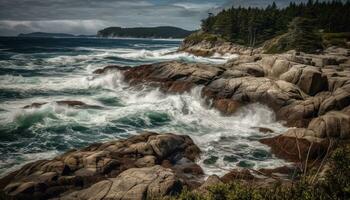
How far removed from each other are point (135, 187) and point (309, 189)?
7.89 m

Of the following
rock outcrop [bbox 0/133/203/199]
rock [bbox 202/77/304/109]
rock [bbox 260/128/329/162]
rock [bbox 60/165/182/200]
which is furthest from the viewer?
rock [bbox 202/77/304/109]

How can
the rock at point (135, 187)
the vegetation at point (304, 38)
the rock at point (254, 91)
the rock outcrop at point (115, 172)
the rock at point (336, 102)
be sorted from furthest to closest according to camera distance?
1. the vegetation at point (304, 38)
2. the rock at point (254, 91)
3. the rock at point (336, 102)
4. the rock outcrop at point (115, 172)
5. the rock at point (135, 187)

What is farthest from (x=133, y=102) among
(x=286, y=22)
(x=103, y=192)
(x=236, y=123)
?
(x=286, y=22)

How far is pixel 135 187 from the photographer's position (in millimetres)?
14344

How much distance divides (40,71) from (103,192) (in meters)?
48.3

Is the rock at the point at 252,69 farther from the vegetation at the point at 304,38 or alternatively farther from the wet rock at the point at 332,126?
the vegetation at the point at 304,38

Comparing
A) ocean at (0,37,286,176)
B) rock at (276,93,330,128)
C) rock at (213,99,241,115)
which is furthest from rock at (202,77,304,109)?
ocean at (0,37,286,176)

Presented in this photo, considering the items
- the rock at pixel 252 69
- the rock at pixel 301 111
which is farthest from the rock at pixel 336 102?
the rock at pixel 252 69

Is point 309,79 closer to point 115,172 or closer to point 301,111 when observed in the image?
point 301,111

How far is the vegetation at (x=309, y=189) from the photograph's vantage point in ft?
30.8

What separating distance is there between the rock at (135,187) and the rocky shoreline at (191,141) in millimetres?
46

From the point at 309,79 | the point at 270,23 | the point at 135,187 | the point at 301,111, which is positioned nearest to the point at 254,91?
the point at 301,111

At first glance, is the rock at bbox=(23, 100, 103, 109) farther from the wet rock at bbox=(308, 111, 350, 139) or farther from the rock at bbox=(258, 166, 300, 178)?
the wet rock at bbox=(308, 111, 350, 139)

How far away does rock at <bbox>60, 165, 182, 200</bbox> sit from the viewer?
1394cm
